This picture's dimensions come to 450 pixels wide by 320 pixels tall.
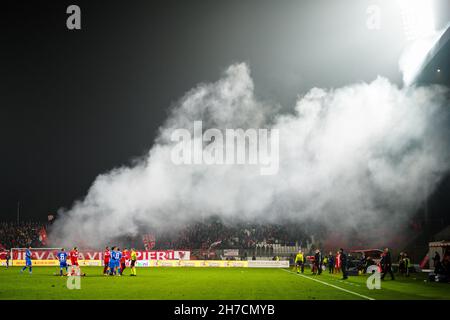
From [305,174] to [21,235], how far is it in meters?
34.7

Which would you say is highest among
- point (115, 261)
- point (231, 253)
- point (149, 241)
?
point (115, 261)

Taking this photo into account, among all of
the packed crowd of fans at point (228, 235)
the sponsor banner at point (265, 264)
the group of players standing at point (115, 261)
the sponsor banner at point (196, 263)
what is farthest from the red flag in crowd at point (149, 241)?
the group of players standing at point (115, 261)

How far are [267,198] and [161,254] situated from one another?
1505cm

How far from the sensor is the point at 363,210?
54.9 metres

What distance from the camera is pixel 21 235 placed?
6212cm

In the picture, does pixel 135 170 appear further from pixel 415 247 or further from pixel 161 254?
pixel 415 247

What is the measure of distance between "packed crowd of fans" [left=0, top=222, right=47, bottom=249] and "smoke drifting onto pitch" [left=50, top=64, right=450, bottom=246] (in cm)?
211

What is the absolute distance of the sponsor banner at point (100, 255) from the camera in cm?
5376

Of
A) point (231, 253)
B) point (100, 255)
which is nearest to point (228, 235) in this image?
point (231, 253)

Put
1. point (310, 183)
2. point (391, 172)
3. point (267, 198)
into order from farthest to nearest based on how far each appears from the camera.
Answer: point (267, 198) < point (310, 183) < point (391, 172)

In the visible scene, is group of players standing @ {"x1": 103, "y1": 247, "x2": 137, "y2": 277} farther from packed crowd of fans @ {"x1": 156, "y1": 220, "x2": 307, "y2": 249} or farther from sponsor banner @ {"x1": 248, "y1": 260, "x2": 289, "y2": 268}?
packed crowd of fans @ {"x1": 156, "y1": 220, "x2": 307, "y2": 249}

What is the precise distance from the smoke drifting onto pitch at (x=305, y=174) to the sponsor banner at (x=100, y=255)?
5513 mm

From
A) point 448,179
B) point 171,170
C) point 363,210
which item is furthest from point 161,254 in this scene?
point 448,179

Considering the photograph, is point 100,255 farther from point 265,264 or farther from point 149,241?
point 265,264
